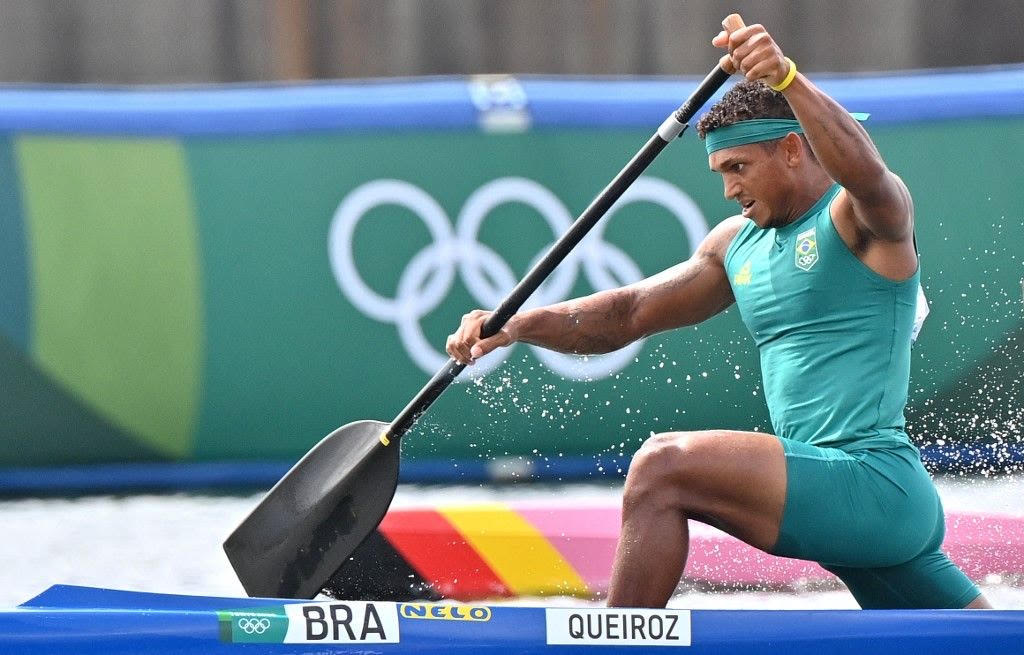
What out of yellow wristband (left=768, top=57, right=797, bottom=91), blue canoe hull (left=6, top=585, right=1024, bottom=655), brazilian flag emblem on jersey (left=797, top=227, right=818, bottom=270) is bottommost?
blue canoe hull (left=6, top=585, right=1024, bottom=655)

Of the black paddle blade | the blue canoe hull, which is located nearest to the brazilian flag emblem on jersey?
the blue canoe hull

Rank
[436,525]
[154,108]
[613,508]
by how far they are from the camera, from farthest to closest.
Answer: [154,108] → [613,508] → [436,525]

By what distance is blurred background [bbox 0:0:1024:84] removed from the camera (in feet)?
29.3

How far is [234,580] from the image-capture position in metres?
5.07

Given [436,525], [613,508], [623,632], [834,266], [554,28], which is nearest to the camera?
[623,632]

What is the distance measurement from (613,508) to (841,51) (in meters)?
4.60

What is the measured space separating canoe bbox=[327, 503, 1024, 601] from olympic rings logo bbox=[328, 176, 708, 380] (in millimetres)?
1290

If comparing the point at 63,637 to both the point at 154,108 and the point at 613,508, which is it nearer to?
the point at 613,508

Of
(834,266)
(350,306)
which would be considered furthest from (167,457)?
(834,266)

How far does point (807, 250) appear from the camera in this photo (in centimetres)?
352

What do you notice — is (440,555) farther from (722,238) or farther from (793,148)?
(793,148)

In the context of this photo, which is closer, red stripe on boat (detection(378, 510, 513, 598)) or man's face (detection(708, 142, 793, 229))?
man's face (detection(708, 142, 793, 229))

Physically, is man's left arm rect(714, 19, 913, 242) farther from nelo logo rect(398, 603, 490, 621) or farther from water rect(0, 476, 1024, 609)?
water rect(0, 476, 1024, 609)

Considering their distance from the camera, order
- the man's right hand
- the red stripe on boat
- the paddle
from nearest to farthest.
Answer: the man's right hand < the paddle < the red stripe on boat
